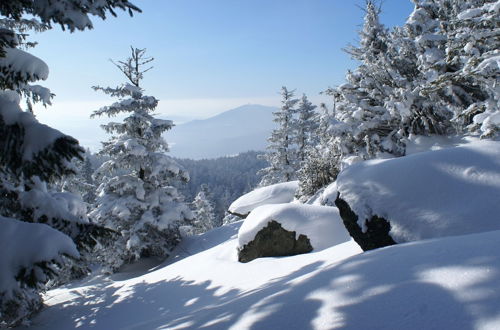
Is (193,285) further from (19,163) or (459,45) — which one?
(459,45)

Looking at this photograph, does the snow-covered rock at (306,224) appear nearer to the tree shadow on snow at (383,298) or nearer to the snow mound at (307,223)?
the snow mound at (307,223)

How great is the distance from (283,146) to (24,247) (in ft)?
81.2

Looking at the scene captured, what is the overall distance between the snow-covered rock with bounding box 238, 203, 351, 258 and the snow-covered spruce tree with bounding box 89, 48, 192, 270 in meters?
6.48

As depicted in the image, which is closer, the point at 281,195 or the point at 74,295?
the point at 74,295

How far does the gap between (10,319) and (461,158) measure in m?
8.83

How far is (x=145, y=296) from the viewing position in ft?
23.8

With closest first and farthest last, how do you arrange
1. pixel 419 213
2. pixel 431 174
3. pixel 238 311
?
1. pixel 238 311
2. pixel 419 213
3. pixel 431 174

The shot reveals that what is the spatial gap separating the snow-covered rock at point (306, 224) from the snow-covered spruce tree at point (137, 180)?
648 centimetres

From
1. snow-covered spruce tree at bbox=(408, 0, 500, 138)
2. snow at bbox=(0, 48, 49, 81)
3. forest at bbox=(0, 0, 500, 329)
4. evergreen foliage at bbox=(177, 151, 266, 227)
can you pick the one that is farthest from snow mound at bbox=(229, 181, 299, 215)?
evergreen foliage at bbox=(177, 151, 266, 227)

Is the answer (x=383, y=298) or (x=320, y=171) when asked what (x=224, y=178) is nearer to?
Answer: (x=320, y=171)

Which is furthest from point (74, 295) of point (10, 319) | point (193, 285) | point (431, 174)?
point (431, 174)

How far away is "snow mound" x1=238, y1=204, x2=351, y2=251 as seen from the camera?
25.1 ft

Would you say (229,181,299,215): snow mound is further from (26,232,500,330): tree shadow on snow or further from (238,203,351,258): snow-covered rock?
(26,232,500,330): tree shadow on snow

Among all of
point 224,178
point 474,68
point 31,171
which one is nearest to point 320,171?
point 474,68
